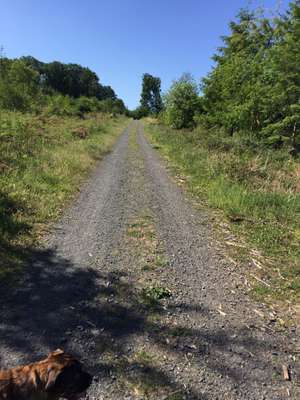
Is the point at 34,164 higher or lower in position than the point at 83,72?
lower

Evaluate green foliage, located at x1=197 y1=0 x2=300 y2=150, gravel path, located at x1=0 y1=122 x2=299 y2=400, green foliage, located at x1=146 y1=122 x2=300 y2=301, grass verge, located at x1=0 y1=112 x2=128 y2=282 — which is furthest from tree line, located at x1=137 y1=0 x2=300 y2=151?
gravel path, located at x1=0 y1=122 x2=299 y2=400

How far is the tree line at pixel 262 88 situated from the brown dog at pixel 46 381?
15.5 meters

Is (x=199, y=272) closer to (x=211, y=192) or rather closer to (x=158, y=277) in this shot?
(x=158, y=277)

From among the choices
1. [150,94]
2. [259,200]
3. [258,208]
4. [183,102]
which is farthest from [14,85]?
[150,94]

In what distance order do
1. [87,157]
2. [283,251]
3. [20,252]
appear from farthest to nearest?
[87,157] → [283,251] → [20,252]

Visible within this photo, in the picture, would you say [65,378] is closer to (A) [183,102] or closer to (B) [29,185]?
(B) [29,185]

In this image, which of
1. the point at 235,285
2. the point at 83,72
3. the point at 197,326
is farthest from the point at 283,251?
the point at 83,72

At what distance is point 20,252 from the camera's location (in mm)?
4465

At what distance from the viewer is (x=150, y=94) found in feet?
277

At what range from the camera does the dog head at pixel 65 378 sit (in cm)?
183

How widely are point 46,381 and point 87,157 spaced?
1130 cm

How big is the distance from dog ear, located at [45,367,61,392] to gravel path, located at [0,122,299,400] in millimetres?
656

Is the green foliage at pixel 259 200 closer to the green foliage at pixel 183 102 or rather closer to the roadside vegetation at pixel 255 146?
the roadside vegetation at pixel 255 146

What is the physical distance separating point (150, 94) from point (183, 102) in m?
60.1
